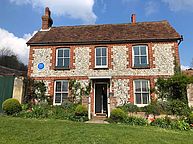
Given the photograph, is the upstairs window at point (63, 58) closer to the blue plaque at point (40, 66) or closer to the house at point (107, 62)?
the house at point (107, 62)

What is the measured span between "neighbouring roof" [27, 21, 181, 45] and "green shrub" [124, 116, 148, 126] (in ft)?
22.6

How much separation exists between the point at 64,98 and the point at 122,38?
711 centimetres

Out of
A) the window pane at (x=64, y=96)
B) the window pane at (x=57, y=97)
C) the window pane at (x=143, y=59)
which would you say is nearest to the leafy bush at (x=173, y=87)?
the window pane at (x=143, y=59)

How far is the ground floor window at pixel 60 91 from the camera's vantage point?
16.1 meters

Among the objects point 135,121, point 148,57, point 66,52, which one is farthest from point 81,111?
point 148,57

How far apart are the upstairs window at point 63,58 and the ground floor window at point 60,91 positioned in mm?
1401

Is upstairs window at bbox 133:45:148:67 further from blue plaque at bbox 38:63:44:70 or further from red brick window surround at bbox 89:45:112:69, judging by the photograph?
blue plaque at bbox 38:63:44:70

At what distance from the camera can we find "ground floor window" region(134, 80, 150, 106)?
1519 cm

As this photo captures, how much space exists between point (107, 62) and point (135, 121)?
5925 millimetres

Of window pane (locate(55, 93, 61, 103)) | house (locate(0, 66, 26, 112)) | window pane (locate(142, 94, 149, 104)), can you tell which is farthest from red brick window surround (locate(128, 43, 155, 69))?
house (locate(0, 66, 26, 112))


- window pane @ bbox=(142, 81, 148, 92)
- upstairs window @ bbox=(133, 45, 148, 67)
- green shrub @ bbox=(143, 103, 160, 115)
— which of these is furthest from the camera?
upstairs window @ bbox=(133, 45, 148, 67)

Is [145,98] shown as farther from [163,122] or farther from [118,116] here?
[118,116]

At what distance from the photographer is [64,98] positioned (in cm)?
1605

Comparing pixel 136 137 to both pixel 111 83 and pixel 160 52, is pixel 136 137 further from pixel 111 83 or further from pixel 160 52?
pixel 160 52
